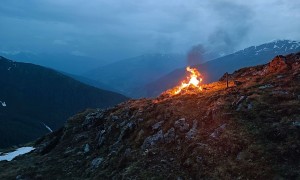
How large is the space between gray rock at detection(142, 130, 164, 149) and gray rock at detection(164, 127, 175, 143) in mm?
615

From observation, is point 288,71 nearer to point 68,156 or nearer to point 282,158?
point 282,158

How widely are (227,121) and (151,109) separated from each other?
1481 cm

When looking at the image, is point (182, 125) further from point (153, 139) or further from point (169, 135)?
point (153, 139)

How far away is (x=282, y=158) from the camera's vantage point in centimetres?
3278

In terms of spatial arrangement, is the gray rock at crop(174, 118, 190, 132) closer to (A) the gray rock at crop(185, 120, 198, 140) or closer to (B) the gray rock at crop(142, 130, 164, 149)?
(A) the gray rock at crop(185, 120, 198, 140)

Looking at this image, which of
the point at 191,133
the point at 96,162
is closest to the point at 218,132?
the point at 191,133

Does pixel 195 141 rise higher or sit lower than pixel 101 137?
lower

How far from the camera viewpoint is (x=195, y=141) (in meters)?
40.0

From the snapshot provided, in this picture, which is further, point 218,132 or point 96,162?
point 96,162

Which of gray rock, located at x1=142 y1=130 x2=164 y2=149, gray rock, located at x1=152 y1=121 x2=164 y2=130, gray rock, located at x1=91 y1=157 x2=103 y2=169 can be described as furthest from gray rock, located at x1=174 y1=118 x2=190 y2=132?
gray rock, located at x1=91 y1=157 x2=103 y2=169

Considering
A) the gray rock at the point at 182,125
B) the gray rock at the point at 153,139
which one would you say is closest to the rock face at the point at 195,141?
the gray rock at the point at 153,139

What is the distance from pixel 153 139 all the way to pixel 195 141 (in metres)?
6.41

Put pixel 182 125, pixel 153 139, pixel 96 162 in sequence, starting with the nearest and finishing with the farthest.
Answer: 1. pixel 153 139
2. pixel 182 125
3. pixel 96 162

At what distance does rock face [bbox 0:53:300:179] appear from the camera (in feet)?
112
